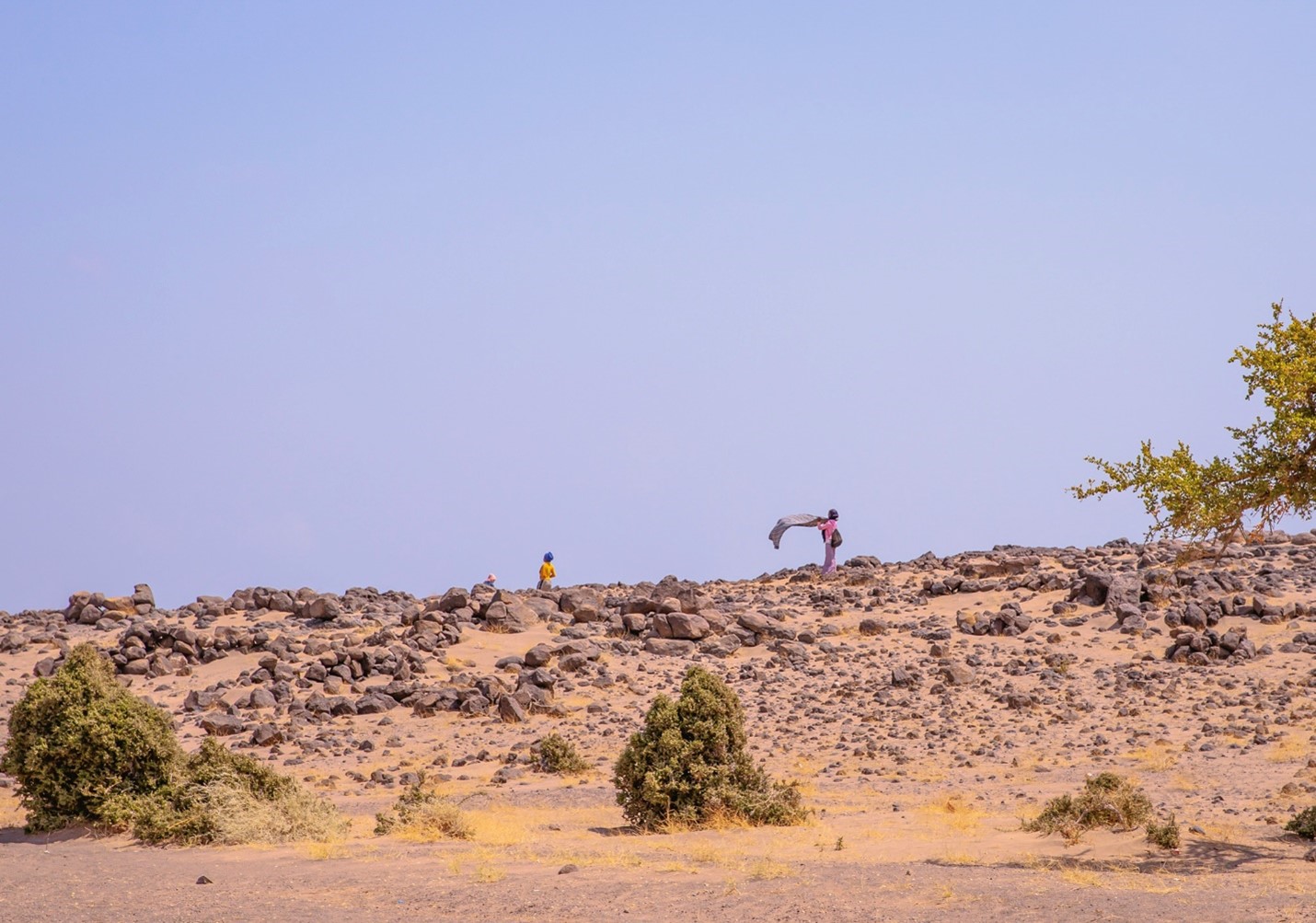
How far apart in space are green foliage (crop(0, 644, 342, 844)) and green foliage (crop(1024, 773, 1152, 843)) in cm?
902

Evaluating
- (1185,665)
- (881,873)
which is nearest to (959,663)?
(1185,665)

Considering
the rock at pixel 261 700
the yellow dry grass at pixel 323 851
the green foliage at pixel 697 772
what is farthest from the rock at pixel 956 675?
the yellow dry grass at pixel 323 851

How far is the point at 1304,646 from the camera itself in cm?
2664

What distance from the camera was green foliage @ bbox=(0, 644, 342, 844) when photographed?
1748 cm

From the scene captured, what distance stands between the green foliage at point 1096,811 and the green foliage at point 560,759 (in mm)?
8273

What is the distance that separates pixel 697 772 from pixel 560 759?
569 cm

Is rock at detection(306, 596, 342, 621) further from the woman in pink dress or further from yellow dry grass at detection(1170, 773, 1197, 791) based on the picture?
yellow dry grass at detection(1170, 773, 1197, 791)

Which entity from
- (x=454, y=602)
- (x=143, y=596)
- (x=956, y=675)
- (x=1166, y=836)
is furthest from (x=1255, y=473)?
(x=143, y=596)

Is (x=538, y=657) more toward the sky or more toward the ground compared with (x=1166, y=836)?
more toward the sky

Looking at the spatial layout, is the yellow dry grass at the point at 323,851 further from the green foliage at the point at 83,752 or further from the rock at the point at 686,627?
the rock at the point at 686,627

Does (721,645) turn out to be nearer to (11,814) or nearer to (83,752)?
(11,814)

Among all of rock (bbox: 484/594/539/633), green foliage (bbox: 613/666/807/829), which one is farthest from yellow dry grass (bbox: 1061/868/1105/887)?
rock (bbox: 484/594/539/633)

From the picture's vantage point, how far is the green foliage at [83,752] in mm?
18141

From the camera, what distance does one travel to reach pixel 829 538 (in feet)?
123
